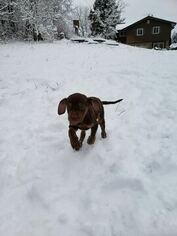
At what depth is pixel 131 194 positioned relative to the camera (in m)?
2.76

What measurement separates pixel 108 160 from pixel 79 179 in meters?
0.54

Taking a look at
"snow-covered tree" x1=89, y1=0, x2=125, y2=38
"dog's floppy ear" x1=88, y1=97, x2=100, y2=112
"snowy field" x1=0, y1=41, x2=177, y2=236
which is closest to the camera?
"snowy field" x1=0, y1=41, x2=177, y2=236

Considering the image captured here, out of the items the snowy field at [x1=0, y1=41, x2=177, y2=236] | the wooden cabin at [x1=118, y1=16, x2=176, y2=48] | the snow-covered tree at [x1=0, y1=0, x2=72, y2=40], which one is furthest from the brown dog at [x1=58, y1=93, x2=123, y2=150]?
the wooden cabin at [x1=118, y1=16, x2=176, y2=48]

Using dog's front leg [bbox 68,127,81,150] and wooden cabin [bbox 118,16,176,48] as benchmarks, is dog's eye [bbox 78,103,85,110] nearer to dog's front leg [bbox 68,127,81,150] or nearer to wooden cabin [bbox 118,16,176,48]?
dog's front leg [bbox 68,127,81,150]

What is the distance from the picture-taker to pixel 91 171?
324cm

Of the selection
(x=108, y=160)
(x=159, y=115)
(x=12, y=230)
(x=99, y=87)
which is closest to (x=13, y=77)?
(x=99, y=87)

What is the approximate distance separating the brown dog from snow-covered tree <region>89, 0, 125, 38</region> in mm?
33824

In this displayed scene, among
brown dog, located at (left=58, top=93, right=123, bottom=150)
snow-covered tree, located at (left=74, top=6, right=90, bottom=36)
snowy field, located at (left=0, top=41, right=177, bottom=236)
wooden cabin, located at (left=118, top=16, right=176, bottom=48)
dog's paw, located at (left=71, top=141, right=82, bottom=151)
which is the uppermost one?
snow-covered tree, located at (left=74, top=6, right=90, bottom=36)

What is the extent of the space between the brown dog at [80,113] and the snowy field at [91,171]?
287mm

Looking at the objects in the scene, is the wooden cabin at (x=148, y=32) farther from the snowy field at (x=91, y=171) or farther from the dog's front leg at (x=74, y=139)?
the dog's front leg at (x=74, y=139)

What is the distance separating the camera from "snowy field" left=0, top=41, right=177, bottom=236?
2.46 meters

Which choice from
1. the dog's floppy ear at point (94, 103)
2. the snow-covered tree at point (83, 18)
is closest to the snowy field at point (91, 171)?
the dog's floppy ear at point (94, 103)

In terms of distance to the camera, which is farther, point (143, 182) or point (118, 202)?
point (143, 182)

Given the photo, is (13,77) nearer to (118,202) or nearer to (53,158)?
(53,158)
